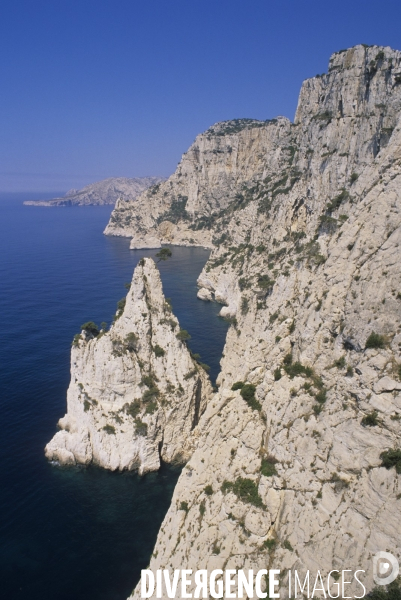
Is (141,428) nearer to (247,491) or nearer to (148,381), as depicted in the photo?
(148,381)

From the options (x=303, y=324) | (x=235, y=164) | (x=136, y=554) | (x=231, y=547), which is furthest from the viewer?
(x=235, y=164)

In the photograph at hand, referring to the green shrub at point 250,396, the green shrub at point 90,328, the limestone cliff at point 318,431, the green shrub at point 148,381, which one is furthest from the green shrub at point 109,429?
the green shrub at point 250,396

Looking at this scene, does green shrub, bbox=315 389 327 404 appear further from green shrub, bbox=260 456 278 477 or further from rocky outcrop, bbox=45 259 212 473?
rocky outcrop, bbox=45 259 212 473

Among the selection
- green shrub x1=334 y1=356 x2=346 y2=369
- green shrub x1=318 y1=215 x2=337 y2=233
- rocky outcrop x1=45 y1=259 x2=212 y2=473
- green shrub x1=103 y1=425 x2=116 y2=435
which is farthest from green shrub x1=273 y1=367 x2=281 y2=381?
green shrub x1=103 y1=425 x2=116 y2=435

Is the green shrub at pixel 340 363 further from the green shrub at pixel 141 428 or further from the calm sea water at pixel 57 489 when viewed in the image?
the green shrub at pixel 141 428

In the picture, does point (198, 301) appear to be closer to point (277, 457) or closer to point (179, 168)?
point (277, 457)

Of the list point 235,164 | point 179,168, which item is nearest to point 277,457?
point 235,164

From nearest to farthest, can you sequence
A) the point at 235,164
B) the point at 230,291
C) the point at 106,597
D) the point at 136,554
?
the point at 106,597 < the point at 136,554 < the point at 230,291 < the point at 235,164
